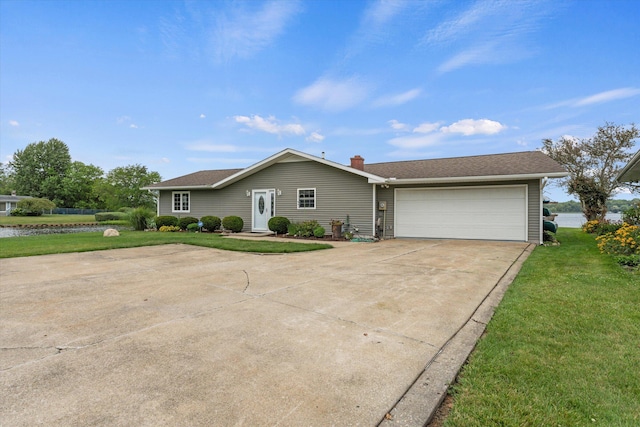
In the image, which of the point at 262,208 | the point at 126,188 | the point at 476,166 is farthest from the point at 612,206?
the point at 126,188

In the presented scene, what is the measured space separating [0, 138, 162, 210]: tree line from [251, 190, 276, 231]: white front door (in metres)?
29.7

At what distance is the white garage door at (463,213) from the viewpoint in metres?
11.8

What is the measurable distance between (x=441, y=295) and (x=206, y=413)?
141 inches

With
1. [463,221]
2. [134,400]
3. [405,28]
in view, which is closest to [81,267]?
[134,400]

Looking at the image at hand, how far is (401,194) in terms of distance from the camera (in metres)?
13.4

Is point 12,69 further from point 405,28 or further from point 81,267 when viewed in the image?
point 405,28

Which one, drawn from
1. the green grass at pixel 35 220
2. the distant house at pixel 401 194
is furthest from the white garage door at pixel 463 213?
the green grass at pixel 35 220

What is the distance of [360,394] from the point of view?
2150 millimetres

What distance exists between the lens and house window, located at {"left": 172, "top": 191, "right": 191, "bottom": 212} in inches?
698

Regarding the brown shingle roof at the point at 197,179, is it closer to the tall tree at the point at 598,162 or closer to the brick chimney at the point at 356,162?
the brick chimney at the point at 356,162

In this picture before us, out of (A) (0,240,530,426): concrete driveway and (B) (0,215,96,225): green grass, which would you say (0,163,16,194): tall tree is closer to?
(B) (0,215,96,225): green grass

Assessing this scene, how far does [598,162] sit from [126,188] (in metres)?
45.8

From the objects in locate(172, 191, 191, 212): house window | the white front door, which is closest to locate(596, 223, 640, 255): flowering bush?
the white front door

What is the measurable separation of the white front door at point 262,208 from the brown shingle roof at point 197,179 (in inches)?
110
